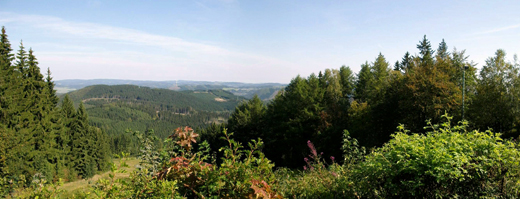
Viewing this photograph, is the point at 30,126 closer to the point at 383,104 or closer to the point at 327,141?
the point at 327,141

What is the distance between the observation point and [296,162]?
2773 cm

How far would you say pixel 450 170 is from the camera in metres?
3.13

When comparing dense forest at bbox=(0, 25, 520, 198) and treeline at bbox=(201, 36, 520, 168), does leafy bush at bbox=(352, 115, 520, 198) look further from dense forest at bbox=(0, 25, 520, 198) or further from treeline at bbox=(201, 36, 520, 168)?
treeline at bbox=(201, 36, 520, 168)

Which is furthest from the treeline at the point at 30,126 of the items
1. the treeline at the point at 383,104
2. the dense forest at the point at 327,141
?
the treeline at the point at 383,104

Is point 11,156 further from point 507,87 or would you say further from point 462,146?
point 507,87

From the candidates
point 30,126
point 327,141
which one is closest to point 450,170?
point 327,141

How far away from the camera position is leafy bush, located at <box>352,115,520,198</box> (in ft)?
10.7

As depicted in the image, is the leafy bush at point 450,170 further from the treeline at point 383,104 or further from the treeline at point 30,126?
the treeline at point 30,126

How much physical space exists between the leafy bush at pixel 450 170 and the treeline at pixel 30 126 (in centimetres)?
2018

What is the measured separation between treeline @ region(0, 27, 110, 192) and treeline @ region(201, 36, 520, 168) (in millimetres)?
17584

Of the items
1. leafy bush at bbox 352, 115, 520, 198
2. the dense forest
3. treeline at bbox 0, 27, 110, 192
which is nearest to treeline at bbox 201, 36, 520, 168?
the dense forest

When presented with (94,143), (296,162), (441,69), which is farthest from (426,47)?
(94,143)

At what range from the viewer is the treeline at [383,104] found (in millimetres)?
16172

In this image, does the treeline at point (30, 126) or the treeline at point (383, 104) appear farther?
the treeline at point (30, 126)
